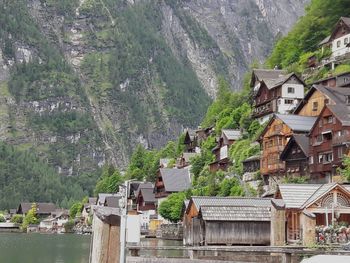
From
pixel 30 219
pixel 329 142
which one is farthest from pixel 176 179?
pixel 30 219

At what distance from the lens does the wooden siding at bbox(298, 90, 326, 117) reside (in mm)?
74500

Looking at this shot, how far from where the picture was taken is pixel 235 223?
158 feet

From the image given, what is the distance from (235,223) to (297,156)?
2388 cm

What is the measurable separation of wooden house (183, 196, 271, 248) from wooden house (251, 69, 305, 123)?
4241cm

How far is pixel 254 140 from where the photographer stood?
294 feet

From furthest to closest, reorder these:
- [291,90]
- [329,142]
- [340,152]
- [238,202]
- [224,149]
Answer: [224,149] → [291,90] → [329,142] → [340,152] → [238,202]

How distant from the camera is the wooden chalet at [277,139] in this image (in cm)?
7194

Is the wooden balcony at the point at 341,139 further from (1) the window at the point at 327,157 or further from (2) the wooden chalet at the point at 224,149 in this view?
(2) the wooden chalet at the point at 224,149

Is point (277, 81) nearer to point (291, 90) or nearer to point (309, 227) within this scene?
point (291, 90)

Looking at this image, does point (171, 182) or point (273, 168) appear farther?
point (171, 182)

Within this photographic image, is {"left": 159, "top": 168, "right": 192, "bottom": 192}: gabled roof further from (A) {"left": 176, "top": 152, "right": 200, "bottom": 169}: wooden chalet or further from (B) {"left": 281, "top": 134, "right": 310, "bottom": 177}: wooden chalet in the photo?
(B) {"left": 281, "top": 134, "right": 310, "bottom": 177}: wooden chalet

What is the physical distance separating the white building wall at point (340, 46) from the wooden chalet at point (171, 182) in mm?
29752

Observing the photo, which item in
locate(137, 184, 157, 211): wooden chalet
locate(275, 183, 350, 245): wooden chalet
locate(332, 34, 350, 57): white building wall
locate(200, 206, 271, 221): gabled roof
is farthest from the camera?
locate(137, 184, 157, 211): wooden chalet

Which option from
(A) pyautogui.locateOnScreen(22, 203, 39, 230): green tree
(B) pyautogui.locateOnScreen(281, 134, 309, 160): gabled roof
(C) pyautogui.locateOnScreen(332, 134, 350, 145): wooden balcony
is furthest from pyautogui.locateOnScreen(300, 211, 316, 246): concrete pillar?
(A) pyautogui.locateOnScreen(22, 203, 39, 230): green tree
